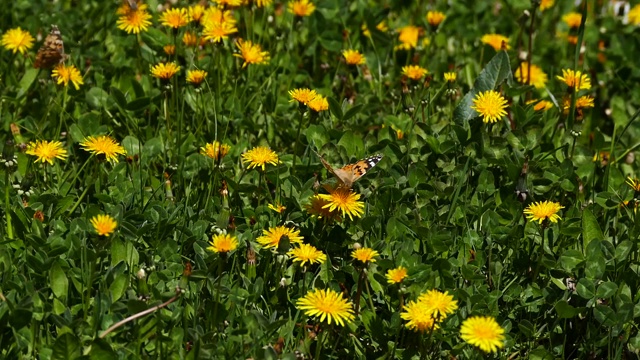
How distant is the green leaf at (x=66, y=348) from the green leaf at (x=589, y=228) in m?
1.72

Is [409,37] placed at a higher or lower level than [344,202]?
lower

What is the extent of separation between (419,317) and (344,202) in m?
0.53

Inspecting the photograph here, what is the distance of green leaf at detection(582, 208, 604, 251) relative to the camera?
3.32m

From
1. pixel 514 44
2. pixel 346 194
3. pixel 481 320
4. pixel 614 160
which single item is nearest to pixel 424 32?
pixel 514 44

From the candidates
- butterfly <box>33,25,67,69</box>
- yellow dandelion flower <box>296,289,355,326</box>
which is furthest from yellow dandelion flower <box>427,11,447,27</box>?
yellow dandelion flower <box>296,289,355,326</box>

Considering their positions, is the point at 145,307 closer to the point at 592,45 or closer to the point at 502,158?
the point at 502,158

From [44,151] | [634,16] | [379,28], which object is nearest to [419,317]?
[44,151]

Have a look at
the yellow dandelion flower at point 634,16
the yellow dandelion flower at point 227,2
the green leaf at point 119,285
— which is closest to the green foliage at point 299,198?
the green leaf at point 119,285

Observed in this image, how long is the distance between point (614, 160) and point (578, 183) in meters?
0.45

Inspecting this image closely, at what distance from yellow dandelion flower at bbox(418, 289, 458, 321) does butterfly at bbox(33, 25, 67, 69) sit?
1.76 m

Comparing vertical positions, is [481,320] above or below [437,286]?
above

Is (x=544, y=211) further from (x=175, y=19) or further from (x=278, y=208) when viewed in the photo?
(x=175, y=19)

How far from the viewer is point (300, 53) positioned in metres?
4.81

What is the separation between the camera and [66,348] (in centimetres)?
267
